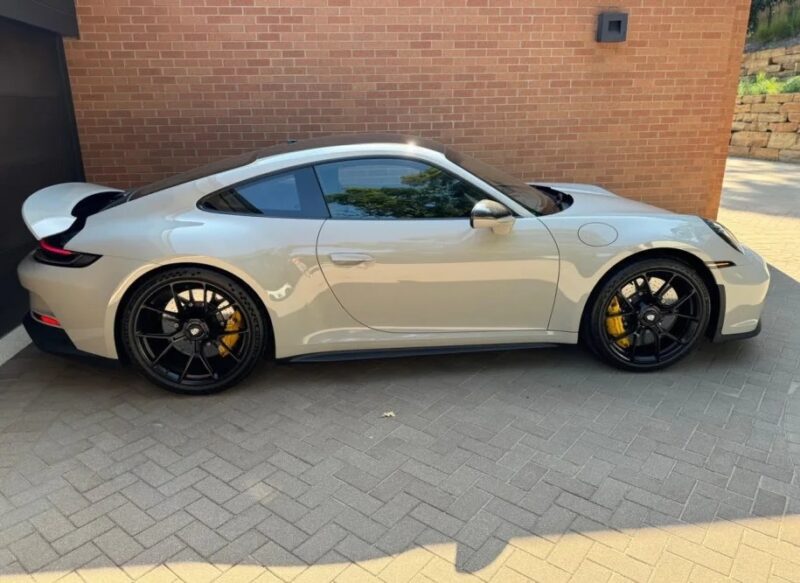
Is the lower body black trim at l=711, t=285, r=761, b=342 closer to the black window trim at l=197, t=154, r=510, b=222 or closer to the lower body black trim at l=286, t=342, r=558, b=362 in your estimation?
the lower body black trim at l=286, t=342, r=558, b=362

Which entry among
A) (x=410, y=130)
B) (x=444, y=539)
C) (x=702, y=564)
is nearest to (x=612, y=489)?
(x=702, y=564)

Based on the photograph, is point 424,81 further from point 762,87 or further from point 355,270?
point 762,87

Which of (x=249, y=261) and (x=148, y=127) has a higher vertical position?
(x=148, y=127)

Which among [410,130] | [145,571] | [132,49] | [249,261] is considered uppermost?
[132,49]

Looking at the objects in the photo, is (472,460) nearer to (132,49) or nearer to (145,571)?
(145,571)

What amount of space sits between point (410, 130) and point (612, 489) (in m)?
4.30

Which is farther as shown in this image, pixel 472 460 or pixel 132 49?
pixel 132 49

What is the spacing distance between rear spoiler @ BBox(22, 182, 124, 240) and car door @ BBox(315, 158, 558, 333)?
150cm

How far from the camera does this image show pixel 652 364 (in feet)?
12.3

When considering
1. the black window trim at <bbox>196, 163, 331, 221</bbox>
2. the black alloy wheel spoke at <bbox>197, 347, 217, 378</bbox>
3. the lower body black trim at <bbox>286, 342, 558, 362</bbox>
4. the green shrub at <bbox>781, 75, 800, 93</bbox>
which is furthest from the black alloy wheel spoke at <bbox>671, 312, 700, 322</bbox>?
the green shrub at <bbox>781, 75, 800, 93</bbox>

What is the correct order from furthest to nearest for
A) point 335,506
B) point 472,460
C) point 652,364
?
point 652,364
point 472,460
point 335,506

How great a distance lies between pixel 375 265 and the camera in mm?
3420

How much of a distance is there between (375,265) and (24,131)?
330 centimetres

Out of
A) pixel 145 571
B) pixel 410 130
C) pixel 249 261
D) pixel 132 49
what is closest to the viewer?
pixel 145 571
